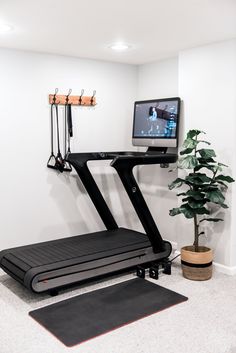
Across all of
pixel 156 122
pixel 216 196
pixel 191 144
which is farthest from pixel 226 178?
pixel 156 122

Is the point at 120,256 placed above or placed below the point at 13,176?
below

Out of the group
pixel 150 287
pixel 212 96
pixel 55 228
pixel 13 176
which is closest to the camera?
pixel 150 287

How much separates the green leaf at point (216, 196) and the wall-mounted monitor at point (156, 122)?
0.81 meters

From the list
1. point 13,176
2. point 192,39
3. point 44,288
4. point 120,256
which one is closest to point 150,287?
point 120,256

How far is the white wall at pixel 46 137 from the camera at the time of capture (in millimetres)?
4172

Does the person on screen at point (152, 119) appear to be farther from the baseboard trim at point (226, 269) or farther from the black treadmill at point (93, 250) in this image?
the baseboard trim at point (226, 269)

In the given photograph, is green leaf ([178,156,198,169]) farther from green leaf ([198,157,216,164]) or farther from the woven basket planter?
the woven basket planter

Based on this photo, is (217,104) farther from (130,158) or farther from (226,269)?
(226,269)

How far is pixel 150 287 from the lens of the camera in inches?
145

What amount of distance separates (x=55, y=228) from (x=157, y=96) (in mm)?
2058

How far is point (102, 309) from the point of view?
323 centimetres

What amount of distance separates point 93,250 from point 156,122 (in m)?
1.68

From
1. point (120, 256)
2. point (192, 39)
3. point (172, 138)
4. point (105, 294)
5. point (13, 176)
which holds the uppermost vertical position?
point (192, 39)

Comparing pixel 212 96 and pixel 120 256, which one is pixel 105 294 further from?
pixel 212 96
